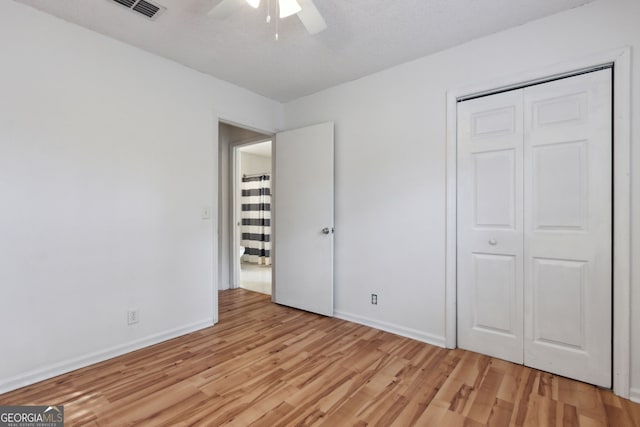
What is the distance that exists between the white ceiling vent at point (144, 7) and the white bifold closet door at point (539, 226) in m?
2.35

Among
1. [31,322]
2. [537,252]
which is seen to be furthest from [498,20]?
[31,322]

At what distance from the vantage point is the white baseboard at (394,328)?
261 cm

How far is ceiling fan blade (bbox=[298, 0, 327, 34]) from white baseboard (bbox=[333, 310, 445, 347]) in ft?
8.18

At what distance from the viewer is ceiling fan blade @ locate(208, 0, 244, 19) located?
1.65m

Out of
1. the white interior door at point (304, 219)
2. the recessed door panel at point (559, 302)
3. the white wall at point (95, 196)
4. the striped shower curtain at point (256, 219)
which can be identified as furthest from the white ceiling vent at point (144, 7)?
the striped shower curtain at point (256, 219)

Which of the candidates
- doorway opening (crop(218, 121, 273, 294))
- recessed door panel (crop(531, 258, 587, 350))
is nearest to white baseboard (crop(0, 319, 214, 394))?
doorway opening (crop(218, 121, 273, 294))

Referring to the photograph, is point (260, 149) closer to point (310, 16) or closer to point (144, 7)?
point (144, 7)

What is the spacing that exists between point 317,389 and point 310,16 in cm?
223

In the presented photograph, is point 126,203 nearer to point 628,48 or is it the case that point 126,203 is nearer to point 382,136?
point 382,136

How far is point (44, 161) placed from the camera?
2059 mm

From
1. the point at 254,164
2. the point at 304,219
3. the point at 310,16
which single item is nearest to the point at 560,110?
the point at 310,16

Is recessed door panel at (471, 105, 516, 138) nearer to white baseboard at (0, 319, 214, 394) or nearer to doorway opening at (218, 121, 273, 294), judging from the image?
doorway opening at (218, 121, 273, 294)

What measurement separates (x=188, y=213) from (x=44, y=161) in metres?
1.08

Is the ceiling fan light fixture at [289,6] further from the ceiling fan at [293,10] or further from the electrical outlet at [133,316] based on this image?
the electrical outlet at [133,316]
